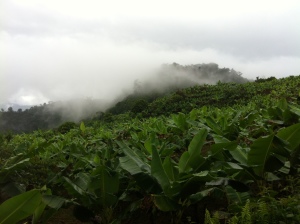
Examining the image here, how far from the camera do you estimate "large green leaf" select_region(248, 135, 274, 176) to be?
124 inches

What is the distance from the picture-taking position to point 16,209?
2668mm

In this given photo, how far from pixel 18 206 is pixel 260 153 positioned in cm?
243

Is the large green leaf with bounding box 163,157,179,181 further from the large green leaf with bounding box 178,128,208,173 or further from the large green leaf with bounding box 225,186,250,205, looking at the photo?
the large green leaf with bounding box 225,186,250,205

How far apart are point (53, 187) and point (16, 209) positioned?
2408 millimetres

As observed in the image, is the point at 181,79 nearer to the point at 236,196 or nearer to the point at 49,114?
the point at 49,114

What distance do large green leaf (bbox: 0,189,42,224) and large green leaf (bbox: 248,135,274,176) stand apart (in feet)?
7.20

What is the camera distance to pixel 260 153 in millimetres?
3244

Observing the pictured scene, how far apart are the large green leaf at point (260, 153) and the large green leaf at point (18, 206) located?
2195 millimetres

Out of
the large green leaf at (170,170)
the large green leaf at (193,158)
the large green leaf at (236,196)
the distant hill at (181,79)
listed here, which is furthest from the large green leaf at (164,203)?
the distant hill at (181,79)

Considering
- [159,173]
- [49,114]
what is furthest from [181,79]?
[159,173]

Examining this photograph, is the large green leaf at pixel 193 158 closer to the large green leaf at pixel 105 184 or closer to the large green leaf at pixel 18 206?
the large green leaf at pixel 105 184

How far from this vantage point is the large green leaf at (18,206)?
264cm

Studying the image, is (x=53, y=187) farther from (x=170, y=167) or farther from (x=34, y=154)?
(x=170, y=167)

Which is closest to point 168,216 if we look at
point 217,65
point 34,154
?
point 34,154
